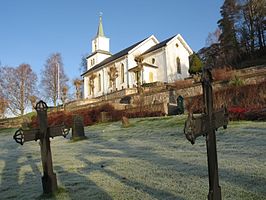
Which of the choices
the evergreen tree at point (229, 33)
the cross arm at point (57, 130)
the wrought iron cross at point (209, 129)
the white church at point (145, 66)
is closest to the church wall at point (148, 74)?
the white church at point (145, 66)

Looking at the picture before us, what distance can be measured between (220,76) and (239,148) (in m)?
16.1

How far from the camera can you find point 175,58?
46781 millimetres

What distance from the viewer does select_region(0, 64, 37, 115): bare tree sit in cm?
4406

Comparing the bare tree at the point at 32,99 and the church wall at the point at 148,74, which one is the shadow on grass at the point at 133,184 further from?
the bare tree at the point at 32,99

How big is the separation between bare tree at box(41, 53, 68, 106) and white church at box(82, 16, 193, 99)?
663 centimetres

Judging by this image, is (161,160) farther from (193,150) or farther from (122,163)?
(193,150)

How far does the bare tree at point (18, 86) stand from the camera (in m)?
44.1

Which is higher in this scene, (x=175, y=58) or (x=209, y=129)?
(x=175, y=58)

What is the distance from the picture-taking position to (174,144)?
1002 cm

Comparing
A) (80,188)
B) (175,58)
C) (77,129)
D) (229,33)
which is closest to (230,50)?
(229,33)

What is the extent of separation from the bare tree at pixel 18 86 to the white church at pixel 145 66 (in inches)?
535

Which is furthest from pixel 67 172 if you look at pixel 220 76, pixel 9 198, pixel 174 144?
pixel 220 76

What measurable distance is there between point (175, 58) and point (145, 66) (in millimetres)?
5451

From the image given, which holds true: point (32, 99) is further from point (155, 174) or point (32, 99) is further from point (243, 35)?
point (155, 174)
